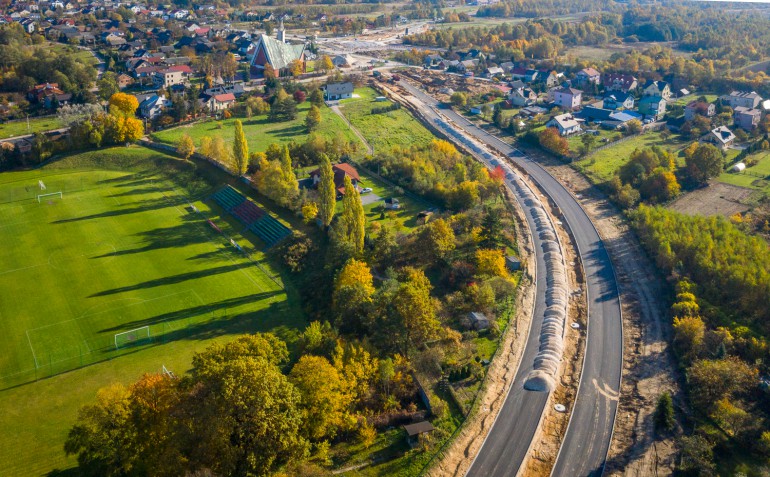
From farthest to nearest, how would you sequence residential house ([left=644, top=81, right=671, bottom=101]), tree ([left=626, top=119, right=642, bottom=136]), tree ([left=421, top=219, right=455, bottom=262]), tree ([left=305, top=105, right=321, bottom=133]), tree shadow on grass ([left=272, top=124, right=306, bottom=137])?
residential house ([left=644, top=81, right=671, bottom=101]) → tree ([left=305, top=105, right=321, bottom=133]) → tree ([left=626, top=119, right=642, bottom=136]) → tree shadow on grass ([left=272, top=124, right=306, bottom=137]) → tree ([left=421, top=219, right=455, bottom=262])

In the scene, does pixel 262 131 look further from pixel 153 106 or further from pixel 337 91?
pixel 337 91

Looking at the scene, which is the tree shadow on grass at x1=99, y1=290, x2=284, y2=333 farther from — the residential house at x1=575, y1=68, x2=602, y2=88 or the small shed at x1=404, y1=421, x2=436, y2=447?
the residential house at x1=575, y1=68, x2=602, y2=88

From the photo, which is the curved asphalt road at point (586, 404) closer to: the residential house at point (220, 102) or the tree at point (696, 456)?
the tree at point (696, 456)

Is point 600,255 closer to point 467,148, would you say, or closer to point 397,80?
point 467,148

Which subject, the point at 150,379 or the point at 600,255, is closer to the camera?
the point at 150,379

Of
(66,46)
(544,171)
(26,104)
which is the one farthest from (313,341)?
(66,46)

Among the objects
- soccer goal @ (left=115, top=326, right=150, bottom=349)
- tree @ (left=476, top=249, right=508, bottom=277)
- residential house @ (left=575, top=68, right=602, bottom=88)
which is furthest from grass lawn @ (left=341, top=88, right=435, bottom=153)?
soccer goal @ (left=115, top=326, right=150, bottom=349)
